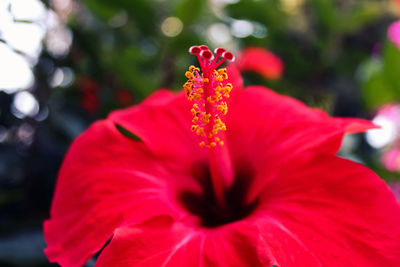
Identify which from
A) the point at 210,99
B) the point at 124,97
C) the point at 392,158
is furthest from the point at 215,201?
the point at 392,158

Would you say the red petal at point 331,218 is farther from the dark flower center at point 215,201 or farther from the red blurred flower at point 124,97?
the red blurred flower at point 124,97

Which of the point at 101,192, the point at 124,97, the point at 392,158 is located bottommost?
the point at 392,158

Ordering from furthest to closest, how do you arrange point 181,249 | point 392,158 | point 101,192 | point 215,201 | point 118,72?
point 392,158 < point 118,72 < point 215,201 < point 101,192 < point 181,249

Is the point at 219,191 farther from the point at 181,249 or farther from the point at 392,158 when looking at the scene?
the point at 392,158

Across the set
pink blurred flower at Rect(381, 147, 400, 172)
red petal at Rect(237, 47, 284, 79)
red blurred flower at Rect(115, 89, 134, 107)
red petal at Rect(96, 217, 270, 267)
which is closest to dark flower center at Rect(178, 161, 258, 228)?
red petal at Rect(96, 217, 270, 267)

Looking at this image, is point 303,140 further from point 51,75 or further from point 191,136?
point 51,75

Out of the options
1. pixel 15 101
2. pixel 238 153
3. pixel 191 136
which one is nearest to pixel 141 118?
pixel 191 136
